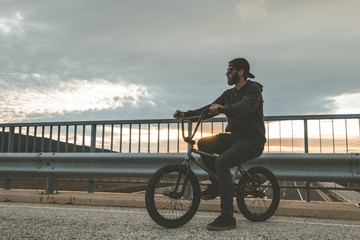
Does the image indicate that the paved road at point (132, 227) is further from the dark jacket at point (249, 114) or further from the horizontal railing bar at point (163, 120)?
the horizontal railing bar at point (163, 120)

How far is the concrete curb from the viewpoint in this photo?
176 inches

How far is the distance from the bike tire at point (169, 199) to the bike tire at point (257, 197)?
24.7 inches

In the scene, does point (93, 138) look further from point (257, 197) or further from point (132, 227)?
point (257, 197)

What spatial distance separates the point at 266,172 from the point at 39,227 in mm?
2712

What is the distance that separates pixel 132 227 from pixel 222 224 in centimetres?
96

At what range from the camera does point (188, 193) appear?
379 centimetres

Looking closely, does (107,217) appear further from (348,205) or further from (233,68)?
(348,205)

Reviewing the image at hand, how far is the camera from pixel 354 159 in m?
4.72

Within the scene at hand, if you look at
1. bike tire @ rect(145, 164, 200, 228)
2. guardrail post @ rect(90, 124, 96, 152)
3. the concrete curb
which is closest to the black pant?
bike tire @ rect(145, 164, 200, 228)

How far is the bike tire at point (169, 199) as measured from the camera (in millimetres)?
3508

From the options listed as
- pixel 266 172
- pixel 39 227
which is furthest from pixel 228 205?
pixel 39 227

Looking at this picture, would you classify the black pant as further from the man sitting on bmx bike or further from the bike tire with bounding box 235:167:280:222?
the bike tire with bounding box 235:167:280:222

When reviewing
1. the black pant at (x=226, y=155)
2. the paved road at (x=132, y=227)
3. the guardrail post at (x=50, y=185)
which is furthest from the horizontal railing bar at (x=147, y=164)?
the black pant at (x=226, y=155)

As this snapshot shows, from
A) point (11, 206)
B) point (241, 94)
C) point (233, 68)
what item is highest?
point (233, 68)
